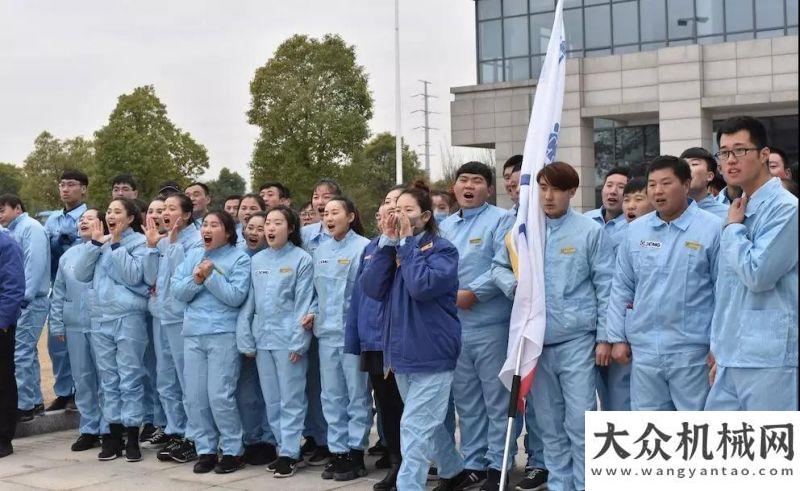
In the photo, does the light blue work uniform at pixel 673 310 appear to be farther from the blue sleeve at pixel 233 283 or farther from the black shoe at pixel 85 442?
the black shoe at pixel 85 442

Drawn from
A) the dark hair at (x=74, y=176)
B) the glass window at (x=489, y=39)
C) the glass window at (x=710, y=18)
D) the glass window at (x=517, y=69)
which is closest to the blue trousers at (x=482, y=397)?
the dark hair at (x=74, y=176)

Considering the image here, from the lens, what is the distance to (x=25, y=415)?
9.65 metres

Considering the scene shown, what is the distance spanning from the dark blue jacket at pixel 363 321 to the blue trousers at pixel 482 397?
55 centimetres

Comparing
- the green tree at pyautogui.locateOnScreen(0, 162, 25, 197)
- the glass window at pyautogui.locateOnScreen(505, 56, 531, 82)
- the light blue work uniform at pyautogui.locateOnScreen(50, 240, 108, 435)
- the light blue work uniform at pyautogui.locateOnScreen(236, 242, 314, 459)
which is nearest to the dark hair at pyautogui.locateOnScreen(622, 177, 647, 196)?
the light blue work uniform at pyautogui.locateOnScreen(236, 242, 314, 459)

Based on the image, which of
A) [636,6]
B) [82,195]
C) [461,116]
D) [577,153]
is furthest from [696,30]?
[82,195]

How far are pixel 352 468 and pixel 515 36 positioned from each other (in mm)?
29171

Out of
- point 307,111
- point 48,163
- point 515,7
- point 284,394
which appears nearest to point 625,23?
point 515,7

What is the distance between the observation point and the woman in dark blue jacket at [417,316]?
6.09 metres

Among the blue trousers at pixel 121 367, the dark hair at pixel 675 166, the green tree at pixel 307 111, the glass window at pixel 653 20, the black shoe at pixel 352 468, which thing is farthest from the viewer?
the green tree at pixel 307 111

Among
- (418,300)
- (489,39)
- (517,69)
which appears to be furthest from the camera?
(489,39)

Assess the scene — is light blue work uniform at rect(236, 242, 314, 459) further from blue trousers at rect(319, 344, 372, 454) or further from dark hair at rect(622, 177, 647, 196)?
dark hair at rect(622, 177, 647, 196)

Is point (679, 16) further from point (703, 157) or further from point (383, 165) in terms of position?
point (383, 165)

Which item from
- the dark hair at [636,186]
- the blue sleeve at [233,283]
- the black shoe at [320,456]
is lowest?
the black shoe at [320,456]

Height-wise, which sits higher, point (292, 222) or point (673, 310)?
point (292, 222)
